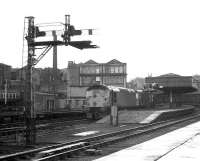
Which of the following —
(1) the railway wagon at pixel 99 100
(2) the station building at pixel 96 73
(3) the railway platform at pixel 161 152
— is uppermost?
(2) the station building at pixel 96 73

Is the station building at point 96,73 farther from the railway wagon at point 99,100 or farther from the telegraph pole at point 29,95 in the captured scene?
the telegraph pole at point 29,95

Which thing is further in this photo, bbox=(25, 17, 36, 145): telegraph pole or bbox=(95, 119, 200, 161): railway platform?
bbox=(25, 17, 36, 145): telegraph pole

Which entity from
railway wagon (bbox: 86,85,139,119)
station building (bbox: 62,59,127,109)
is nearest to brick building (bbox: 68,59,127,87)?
station building (bbox: 62,59,127,109)

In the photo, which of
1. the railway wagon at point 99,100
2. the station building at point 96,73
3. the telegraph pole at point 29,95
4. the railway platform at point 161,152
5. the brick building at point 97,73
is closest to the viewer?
the railway platform at point 161,152

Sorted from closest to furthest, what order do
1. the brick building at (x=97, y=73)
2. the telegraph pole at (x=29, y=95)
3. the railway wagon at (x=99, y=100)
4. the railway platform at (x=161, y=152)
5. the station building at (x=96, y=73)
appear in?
the railway platform at (x=161, y=152)
the telegraph pole at (x=29, y=95)
the railway wagon at (x=99, y=100)
the station building at (x=96, y=73)
the brick building at (x=97, y=73)

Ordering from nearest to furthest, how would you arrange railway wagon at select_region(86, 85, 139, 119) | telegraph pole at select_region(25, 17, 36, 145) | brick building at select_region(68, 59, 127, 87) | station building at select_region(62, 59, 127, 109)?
1. telegraph pole at select_region(25, 17, 36, 145)
2. railway wagon at select_region(86, 85, 139, 119)
3. station building at select_region(62, 59, 127, 109)
4. brick building at select_region(68, 59, 127, 87)

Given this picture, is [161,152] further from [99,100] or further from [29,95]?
[99,100]

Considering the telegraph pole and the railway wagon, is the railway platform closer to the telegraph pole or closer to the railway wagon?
the telegraph pole

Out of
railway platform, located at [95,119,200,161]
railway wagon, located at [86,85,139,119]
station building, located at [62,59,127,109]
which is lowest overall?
railway platform, located at [95,119,200,161]

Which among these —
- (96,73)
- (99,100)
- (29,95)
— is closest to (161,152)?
(29,95)

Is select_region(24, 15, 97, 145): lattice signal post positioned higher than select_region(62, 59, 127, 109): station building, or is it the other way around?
select_region(62, 59, 127, 109): station building

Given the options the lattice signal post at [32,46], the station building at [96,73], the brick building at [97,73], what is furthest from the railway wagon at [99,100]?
the brick building at [97,73]

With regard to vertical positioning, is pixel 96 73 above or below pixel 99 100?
above

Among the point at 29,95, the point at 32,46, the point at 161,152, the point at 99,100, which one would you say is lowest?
the point at 161,152
